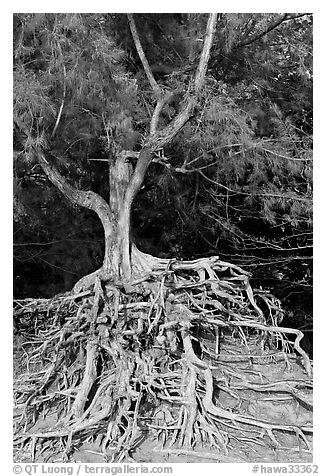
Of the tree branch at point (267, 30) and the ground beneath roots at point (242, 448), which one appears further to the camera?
the tree branch at point (267, 30)

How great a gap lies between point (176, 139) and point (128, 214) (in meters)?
0.59

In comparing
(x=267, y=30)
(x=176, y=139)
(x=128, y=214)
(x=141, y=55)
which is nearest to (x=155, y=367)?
(x=128, y=214)

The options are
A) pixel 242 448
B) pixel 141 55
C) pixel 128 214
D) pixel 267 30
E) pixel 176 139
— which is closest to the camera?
pixel 242 448

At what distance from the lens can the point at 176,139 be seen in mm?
3453

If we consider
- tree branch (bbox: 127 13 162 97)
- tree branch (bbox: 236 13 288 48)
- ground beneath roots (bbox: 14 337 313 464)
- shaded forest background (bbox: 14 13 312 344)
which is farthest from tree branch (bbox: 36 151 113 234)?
tree branch (bbox: 236 13 288 48)

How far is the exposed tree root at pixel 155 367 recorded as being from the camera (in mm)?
2471

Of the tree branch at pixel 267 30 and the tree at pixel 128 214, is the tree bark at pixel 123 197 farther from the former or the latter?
the tree branch at pixel 267 30

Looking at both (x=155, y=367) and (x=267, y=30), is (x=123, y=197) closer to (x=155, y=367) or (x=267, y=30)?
(x=155, y=367)

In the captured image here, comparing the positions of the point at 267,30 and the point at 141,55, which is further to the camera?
the point at 267,30

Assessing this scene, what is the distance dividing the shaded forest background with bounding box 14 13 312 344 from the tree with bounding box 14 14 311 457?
0.01 metres

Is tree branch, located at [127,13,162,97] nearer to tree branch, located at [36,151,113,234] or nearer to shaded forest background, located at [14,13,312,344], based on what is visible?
shaded forest background, located at [14,13,312,344]

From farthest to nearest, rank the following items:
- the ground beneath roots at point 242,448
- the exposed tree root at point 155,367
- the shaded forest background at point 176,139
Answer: the shaded forest background at point 176,139 < the exposed tree root at point 155,367 < the ground beneath roots at point 242,448

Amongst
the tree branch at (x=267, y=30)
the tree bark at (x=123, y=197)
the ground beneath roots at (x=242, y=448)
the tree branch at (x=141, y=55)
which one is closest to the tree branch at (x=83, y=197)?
the tree bark at (x=123, y=197)

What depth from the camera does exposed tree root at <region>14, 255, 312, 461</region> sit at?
2471mm
